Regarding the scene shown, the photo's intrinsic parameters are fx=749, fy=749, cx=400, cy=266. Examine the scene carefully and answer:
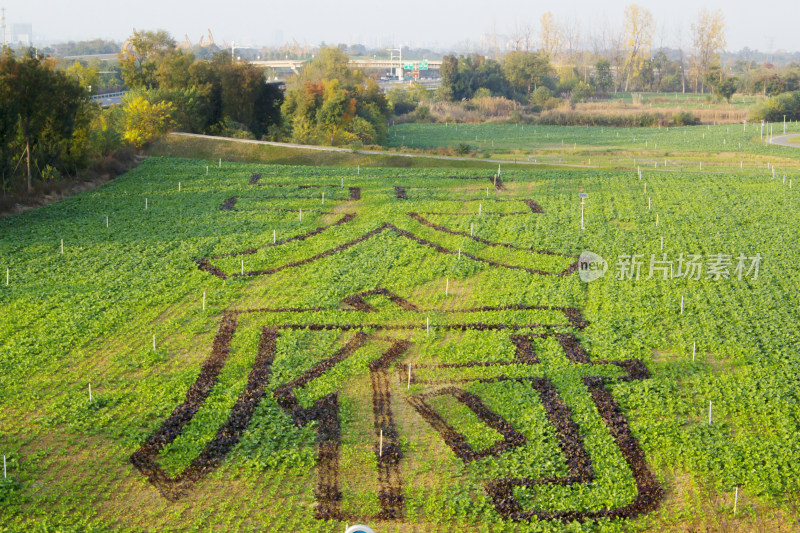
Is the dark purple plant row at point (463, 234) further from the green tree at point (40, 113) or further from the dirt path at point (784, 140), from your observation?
the dirt path at point (784, 140)

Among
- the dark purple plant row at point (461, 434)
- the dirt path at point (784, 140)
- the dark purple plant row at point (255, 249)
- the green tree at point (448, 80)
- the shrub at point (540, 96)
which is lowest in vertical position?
Answer: the dark purple plant row at point (461, 434)

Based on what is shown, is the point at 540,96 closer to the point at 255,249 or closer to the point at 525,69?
the point at 525,69

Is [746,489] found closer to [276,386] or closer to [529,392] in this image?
[529,392]

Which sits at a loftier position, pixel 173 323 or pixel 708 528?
pixel 173 323

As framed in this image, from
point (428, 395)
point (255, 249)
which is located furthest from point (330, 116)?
point (428, 395)

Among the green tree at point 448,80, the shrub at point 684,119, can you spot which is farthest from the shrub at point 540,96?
the shrub at point 684,119

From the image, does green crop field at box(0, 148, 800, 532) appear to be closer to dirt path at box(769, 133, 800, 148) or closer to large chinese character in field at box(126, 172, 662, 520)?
large chinese character in field at box(126, 172, 662, 520)

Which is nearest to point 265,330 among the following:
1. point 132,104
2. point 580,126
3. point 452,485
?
point 452,485

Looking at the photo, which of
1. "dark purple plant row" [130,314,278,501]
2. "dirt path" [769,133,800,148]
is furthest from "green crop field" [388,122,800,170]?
"dark purple plant row" [130,314,278,501]
